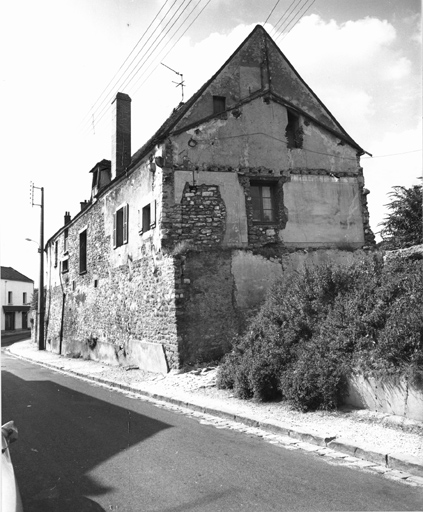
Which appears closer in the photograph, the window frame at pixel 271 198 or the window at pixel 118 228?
the window frame at pixel 271 198

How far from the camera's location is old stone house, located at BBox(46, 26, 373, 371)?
38.4 ft

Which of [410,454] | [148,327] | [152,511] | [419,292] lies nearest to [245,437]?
[410,454]

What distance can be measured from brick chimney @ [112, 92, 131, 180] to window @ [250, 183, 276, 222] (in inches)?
255

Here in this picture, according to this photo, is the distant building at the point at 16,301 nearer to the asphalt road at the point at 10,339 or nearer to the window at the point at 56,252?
the asphalt road at the point at 10,339

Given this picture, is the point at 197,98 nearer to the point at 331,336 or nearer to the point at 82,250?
the point at 331,336

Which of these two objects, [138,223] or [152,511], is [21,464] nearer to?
[152,511]

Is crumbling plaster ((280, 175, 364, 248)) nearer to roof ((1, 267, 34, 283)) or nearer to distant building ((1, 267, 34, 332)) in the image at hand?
distant building ((1, 267, 34, 332))

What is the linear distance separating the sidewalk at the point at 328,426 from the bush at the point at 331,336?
358 millimetres

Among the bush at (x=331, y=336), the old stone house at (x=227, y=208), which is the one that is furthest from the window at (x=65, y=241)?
the bush at (x=331, y=336)

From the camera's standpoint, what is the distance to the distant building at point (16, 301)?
47.5 meters

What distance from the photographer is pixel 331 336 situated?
293 inches

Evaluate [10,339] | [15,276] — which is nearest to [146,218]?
[10,339]

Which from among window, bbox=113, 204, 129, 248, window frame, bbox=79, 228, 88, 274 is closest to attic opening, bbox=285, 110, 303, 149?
window, bbox=113, 204, 129, 248

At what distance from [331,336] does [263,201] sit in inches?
247
